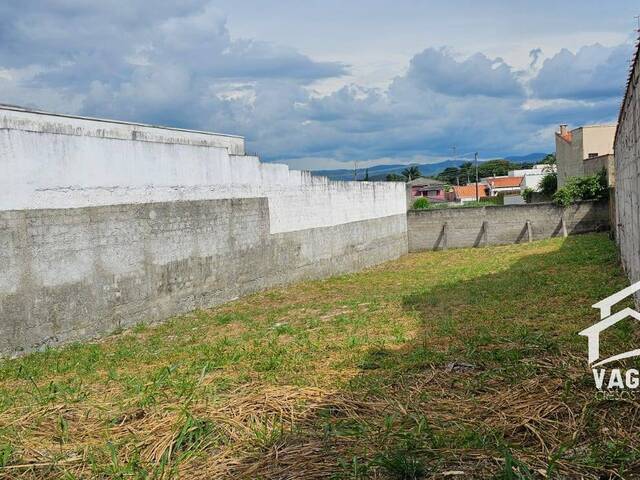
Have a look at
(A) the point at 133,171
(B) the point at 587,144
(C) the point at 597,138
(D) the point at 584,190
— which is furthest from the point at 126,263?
(C) the point at 597,138

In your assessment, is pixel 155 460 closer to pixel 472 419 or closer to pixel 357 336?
pixel 472 419

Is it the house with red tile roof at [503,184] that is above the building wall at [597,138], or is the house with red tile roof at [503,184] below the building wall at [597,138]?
below

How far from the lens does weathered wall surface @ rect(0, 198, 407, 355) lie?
8297 mm

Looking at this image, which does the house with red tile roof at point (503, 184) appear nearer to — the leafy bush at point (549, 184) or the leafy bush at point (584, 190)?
the leafy bush at point (549, 184)

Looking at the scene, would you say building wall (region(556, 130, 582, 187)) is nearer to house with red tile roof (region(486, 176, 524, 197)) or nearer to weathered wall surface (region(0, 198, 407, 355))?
weathered wall surface (region(0, 198, 407, 355))

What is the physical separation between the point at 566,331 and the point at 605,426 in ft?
10.5

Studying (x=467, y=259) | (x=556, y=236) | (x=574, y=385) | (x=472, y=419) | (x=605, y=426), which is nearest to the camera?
(x=605, y=426)

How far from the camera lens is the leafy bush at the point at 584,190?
24.1m

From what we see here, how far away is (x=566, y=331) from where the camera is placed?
6.84m

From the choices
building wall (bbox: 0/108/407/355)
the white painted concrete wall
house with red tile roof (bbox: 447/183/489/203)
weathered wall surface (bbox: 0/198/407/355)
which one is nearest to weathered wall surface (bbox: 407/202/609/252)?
the white painted concrete wall

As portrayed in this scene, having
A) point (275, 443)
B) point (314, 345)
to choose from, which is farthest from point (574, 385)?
point (314, 345)

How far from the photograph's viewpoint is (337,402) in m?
4.77

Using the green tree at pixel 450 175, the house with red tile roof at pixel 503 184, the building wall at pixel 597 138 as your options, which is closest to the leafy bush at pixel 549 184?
the building wall at pixel 597 138

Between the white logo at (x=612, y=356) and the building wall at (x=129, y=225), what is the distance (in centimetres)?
698
